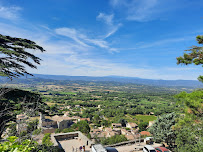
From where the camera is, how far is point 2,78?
4.04m

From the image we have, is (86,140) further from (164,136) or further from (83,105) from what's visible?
(83,105)

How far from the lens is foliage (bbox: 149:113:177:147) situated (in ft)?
35.9

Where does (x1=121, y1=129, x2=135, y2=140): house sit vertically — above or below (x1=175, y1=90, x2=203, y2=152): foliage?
below

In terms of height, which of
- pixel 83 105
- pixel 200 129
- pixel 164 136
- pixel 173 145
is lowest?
pixel 83 105

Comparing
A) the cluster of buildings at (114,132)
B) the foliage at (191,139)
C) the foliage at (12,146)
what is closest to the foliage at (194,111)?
the foliage at (191,139)

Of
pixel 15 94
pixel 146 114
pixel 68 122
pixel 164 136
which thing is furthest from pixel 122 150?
pixel 146 114

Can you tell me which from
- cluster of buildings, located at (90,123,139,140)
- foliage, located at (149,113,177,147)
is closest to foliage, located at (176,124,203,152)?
foliage, located at (149,113,177,147)

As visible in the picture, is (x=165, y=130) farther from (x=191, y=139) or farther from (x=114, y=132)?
(x=114, y=132)

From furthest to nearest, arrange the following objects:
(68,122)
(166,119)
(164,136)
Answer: (68,122), (166,119), (164,136)

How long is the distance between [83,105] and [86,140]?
6896 cm

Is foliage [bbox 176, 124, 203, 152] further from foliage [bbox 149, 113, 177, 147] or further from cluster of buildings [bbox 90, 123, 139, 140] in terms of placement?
cluster of buildings [bbox 90, 123, 139, 140]

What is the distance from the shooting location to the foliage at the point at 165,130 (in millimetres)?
10930

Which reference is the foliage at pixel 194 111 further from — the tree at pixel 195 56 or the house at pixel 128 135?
the house at pixel 128 135

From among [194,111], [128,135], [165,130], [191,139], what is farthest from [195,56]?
[128,135]
